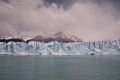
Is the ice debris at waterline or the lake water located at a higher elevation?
the ice debris at waterline

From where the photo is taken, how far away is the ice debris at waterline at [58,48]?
160m

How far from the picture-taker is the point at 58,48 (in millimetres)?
163375

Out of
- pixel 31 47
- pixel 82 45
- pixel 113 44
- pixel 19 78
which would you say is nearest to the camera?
pixel 19 78

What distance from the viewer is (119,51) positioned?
636 ft

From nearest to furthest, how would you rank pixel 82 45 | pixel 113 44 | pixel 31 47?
pixel 31 47 → pixel 82 45 → pixel 113 44

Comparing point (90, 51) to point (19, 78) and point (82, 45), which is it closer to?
point (82, 45)

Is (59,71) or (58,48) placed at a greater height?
(58,48)

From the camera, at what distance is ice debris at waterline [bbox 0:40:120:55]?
159500mm

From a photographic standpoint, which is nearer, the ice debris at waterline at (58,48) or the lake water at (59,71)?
the lake water at (59,71)

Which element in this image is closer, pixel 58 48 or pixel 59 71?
pixel 59 71

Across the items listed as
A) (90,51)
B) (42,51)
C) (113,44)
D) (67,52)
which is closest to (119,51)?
(113,44)

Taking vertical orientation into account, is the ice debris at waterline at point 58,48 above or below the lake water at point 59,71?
above

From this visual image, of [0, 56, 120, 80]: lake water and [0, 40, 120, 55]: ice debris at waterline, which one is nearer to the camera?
[0, 56, 120, 80]: lake water

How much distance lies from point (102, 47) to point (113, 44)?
8.68 metres
